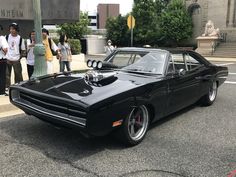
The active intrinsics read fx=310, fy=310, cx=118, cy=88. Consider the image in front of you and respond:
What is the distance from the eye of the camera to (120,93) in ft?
13.2

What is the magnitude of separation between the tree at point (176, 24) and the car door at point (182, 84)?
26688mm

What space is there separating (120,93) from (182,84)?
179cm

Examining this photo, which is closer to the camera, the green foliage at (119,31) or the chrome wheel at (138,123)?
the chrome wheel at (138,123)

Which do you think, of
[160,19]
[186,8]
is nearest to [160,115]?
[160,19]

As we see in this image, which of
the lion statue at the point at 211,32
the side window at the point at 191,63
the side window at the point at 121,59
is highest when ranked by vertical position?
the lion statue at the point at 211,32

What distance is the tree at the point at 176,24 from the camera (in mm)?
32062

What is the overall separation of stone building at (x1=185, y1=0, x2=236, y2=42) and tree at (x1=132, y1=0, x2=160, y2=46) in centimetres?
410

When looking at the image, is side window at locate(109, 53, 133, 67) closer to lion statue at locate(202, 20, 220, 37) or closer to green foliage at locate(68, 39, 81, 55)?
green foliage at locate(68, 39, 81, 55)

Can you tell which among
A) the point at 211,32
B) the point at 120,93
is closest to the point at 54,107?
the point at 120,93

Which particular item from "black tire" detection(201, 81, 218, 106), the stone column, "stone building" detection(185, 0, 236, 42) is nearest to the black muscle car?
"black tire" detection(201, 81, 218, 106)

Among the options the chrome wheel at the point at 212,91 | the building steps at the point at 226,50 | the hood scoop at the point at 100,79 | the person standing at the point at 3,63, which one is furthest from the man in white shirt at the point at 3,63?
the building steps at the point at 226,50

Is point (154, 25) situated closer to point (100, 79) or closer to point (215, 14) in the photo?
point (215, 14)

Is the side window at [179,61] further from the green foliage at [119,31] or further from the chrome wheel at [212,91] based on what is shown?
the green foliage at [119,31]

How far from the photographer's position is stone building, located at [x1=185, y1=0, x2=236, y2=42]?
104 ft
